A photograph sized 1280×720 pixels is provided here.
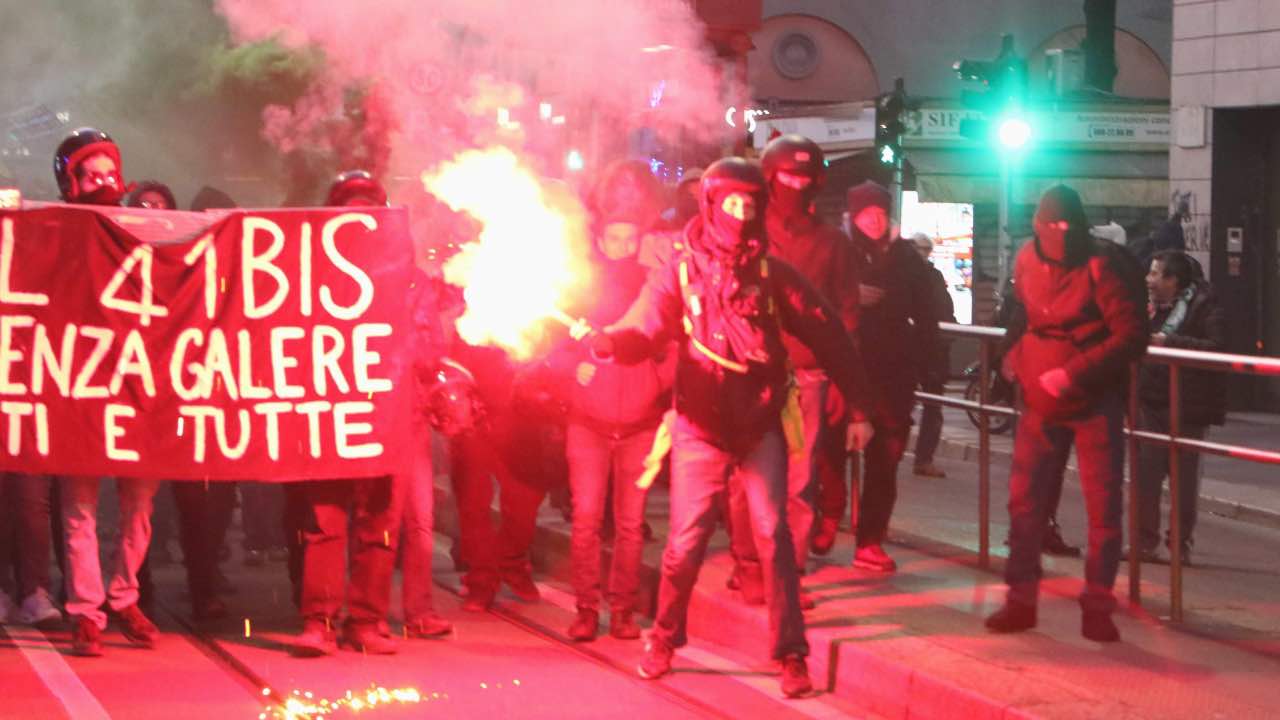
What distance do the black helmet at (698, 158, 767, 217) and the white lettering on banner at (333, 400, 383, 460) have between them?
175 centimetres

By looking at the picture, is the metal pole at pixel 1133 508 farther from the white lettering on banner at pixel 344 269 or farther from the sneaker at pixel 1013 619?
the white lettering on banner at pixel 344 269

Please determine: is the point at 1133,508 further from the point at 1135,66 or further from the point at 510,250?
the point at 1135,66

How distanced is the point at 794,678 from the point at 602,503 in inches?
58.6

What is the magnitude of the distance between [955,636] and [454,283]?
2.59 m

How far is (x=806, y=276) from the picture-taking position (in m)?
8.01

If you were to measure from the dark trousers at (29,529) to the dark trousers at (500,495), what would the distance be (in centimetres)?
187

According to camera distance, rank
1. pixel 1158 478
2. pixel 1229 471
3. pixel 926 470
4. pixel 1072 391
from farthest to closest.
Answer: pixel 1229 471
pixel 926 470
pixel 1158 478
pixel 1072 391

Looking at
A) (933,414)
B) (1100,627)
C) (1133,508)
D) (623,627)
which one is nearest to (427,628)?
(623,627)

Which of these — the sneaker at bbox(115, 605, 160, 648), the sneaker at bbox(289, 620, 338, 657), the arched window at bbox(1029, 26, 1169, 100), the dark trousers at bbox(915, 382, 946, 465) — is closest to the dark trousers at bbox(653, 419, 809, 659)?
the sneaker at bbox(289, 620, 338, 657)

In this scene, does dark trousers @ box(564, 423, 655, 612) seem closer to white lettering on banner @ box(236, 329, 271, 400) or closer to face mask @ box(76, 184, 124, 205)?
white lettering on banner @ box(236, 329, 271, 400)

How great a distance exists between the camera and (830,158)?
25.7m

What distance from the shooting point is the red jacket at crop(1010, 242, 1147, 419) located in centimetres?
748

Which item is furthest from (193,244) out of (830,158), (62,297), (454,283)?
(830,158)

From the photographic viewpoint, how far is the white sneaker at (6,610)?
8.52 m
